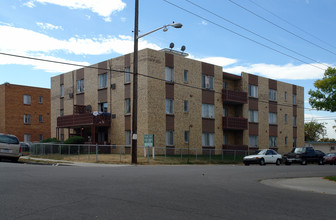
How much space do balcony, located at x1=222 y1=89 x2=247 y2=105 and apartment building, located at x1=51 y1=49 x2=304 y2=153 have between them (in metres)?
0.09

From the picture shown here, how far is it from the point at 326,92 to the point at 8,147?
22.2 metres

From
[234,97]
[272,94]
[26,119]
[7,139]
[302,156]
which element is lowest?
[302,156]

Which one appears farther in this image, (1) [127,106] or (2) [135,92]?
(1) [127,106]

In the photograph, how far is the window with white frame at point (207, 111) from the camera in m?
39.4

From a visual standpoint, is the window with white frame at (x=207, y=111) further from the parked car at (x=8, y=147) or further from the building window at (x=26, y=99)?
the building window at (x=26, y=99)

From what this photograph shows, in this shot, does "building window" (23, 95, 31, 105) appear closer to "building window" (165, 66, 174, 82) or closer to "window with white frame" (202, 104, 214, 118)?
"building window" (165, 66, 174, 82)

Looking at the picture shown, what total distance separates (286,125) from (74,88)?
88.4 feet

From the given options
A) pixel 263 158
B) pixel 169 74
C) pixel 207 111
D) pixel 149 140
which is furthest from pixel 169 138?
pixel 263 158

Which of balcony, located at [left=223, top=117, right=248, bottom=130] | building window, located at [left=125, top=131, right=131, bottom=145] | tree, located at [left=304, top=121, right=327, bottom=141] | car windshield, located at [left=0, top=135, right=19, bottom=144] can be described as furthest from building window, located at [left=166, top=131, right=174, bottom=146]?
tree, located at [left=304, top=121, right=327, bottom=141]

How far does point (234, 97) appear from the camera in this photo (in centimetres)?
4184

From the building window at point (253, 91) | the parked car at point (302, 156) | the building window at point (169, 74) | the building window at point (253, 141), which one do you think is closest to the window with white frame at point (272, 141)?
the building window at point (253, 141)

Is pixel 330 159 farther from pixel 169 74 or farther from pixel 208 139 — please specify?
pixel 169 74

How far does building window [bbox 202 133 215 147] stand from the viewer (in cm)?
3922

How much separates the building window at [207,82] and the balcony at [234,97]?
62.0 inches
